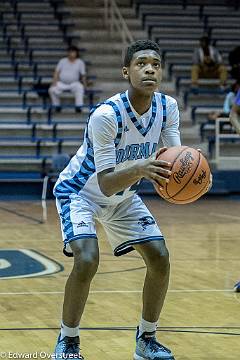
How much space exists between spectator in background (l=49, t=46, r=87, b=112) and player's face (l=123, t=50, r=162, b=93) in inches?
570

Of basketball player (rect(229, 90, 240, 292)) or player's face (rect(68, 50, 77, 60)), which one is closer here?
basketball player (rect(229, 90, 240, 292))

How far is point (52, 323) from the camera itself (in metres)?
A: 6.80

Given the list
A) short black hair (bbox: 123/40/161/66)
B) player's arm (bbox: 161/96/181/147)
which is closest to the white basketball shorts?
player's arm (bbox: 161/96/181/147)

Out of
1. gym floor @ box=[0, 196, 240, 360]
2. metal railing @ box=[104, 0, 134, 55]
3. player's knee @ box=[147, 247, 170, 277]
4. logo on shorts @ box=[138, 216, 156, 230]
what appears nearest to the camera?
player's knee @ box=[147, 247, 170, 277]

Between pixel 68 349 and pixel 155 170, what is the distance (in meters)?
1.21

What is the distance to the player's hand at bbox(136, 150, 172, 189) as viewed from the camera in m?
5.17

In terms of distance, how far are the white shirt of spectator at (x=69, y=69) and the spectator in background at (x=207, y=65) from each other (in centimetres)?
266

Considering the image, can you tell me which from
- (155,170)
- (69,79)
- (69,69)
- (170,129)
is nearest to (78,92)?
(69,79)

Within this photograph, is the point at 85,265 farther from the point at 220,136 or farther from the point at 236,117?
the point at 220,136

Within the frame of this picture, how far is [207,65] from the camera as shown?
69.6 ft

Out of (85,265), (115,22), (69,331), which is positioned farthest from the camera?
(115,22)

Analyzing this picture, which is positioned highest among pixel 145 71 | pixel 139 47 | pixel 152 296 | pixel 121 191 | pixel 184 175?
pixel 139 47

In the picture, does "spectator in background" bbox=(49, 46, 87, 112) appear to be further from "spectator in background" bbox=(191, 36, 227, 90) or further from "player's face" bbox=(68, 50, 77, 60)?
"spectator in background" bbox=(191, 36, 227, 90)

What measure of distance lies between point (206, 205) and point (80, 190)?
11.5 metres
